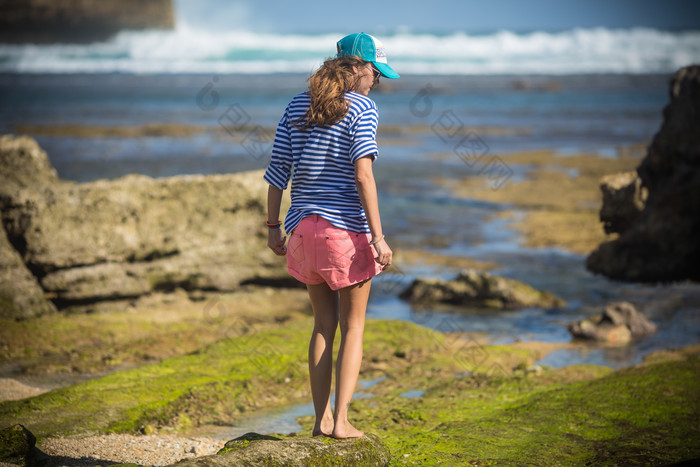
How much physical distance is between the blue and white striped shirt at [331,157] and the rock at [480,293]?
4975mm

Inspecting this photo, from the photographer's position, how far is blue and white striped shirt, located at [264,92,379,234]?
10.5 feet

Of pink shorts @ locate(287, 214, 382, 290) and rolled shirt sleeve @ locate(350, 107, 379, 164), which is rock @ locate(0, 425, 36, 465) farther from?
rolled shirt sleeve @ locate(350, 107, 379, 164)

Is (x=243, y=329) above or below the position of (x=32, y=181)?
below

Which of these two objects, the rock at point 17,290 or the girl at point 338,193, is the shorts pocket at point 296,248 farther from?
the rock at point 17,290

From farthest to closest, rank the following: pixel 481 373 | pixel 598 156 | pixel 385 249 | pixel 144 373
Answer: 1. pixel 598 156
2. pixel 481 373
3. pixel 144 373
4. pixel 385 249

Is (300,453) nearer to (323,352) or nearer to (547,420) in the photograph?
(323,352)


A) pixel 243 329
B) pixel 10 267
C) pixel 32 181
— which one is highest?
pixel 32 181

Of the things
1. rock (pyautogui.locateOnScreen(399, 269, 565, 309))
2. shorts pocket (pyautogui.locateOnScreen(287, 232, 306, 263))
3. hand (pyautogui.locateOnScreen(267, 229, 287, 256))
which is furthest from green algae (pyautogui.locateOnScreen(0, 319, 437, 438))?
rock (pyautogui.locateOnScreen(399, 269, 565, 309))

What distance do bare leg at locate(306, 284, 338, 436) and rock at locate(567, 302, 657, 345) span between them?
422 cm

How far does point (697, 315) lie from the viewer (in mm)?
7691

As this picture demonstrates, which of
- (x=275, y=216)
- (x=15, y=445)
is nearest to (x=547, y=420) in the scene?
(x=275, y=216)

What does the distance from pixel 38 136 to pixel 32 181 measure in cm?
1833

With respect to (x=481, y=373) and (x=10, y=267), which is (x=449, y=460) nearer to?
(x=481, y=373)

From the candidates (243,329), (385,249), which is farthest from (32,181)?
(385,249)
